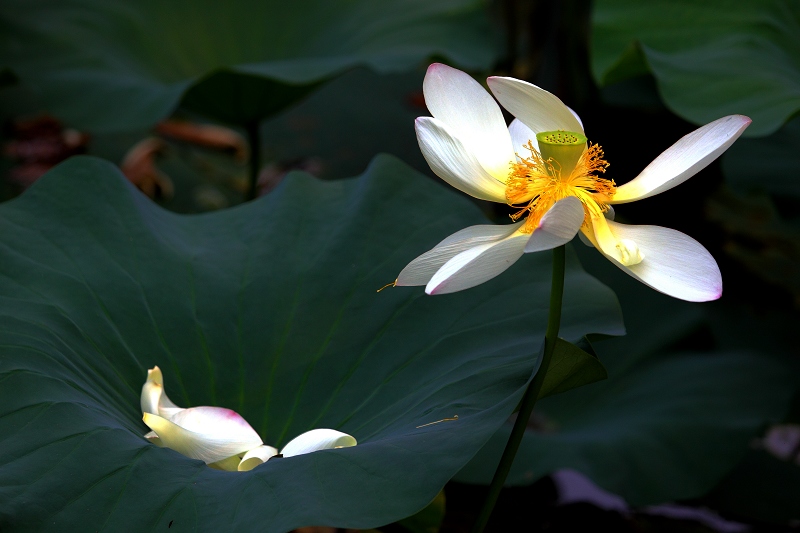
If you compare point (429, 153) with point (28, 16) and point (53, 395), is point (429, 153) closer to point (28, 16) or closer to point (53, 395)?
point (53, 395)

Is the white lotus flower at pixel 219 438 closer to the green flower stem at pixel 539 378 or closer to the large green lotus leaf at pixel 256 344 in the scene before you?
the large green lotus leaf at pixel 256 344

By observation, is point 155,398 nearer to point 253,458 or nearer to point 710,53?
point 253,458

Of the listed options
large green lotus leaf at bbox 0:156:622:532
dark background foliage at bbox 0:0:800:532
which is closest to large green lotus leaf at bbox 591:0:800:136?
dark background foliage at bbox 0:0:800:532

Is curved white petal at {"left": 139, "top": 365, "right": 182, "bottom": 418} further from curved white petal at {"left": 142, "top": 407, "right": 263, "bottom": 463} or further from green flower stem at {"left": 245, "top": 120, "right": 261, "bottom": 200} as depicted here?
green flower stem at {"left": 245, "top": 120, "right": 261, "bottom": 200}

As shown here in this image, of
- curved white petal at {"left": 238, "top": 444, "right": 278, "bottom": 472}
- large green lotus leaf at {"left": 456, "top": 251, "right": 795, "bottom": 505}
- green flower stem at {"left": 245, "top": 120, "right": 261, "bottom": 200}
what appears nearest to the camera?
curved white petal at {"left": 238, "top": 444, "right": 278, "bottom": 472}

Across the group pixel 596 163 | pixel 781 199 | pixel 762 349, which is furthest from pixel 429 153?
pixel 762 349

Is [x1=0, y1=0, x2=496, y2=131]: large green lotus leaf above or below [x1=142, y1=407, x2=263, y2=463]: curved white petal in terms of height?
above
